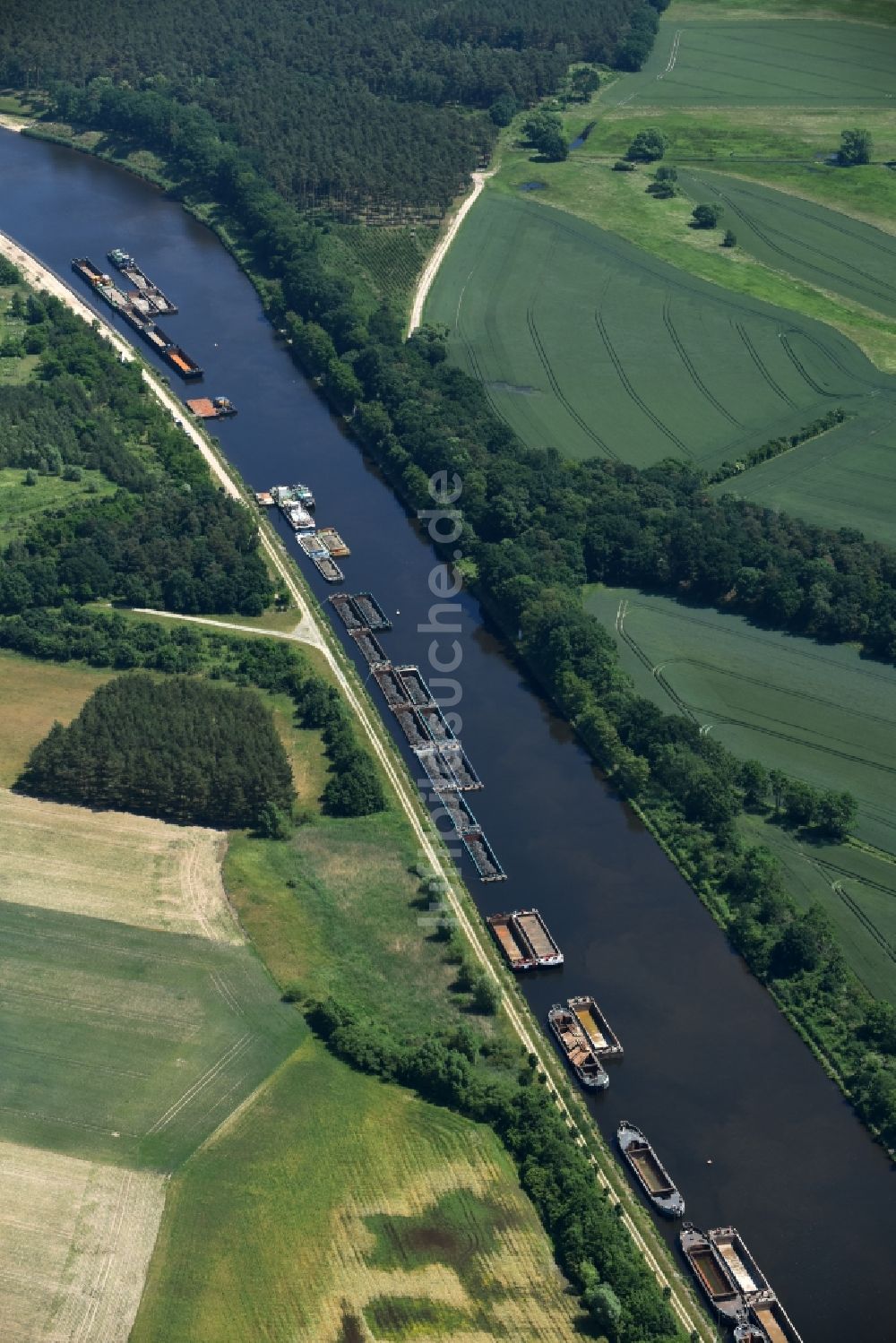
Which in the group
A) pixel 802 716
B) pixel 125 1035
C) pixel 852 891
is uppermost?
pixel 802 716

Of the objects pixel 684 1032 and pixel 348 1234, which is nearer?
pixel 348 1234

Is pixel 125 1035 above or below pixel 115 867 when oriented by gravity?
below

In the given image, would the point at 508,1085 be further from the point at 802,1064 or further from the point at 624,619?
the point at 624,619

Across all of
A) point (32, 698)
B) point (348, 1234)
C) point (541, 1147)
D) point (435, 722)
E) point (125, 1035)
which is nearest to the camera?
point (348, 1234)

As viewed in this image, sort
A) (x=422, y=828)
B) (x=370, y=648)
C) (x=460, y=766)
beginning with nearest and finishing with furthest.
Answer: (x=422, y=828)
(x=460, y=766)
(x=370, y=648)

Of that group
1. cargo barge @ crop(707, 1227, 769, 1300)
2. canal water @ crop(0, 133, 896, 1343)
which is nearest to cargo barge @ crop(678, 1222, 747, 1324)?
cargo barge @ crop(707, 1227, 769, 1300)

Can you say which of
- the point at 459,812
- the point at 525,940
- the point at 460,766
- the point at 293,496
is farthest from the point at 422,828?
the point at 293,496

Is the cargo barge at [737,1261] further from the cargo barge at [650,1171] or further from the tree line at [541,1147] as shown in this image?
the tree line at [541,1147]

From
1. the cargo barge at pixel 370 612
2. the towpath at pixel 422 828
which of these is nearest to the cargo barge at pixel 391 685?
the towpath at pixel 422 828

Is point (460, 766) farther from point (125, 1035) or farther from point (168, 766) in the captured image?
point (125, 1035)
